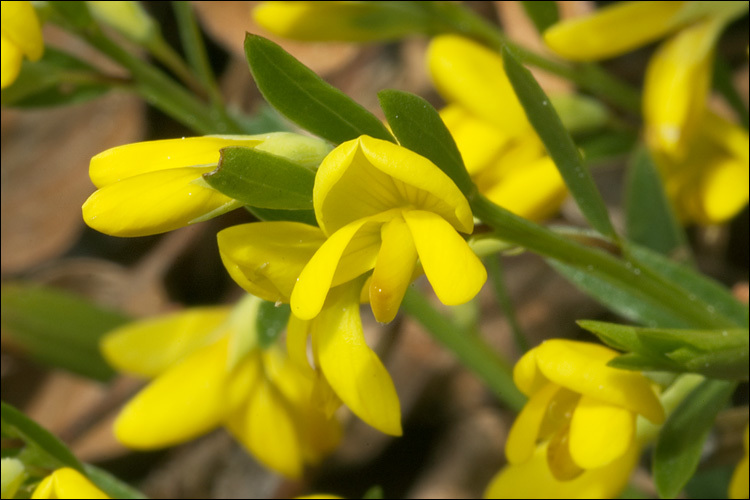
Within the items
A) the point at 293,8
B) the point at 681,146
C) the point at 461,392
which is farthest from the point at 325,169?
the point at 461,392

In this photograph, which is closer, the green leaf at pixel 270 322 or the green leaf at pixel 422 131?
the green leaf at pixel 422 131

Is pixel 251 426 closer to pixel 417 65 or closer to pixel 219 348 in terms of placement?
pixel 219 348

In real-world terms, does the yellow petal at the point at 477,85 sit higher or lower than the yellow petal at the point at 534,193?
higher

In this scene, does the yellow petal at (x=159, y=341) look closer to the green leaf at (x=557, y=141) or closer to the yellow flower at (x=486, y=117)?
the yellow flower at (x=486, y=117)

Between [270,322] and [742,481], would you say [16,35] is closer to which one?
[270,322]

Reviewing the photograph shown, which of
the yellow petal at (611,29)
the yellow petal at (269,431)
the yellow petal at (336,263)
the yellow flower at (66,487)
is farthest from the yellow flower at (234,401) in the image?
the yellow petal at (611,29)

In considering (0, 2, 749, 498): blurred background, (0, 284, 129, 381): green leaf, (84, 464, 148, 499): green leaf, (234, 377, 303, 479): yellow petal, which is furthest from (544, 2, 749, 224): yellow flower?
(0, 284, 129, 381): green leaf

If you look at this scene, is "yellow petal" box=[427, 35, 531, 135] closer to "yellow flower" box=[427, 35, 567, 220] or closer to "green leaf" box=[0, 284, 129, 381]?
"yellow flower" box=[427, 35, 567, 220]
